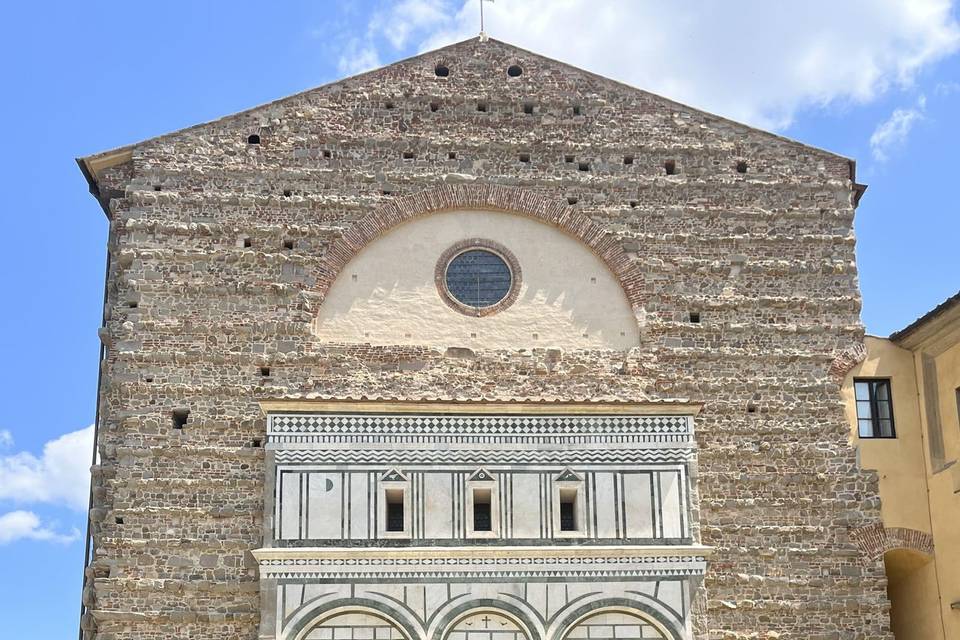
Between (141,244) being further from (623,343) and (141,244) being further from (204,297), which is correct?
(623,343)

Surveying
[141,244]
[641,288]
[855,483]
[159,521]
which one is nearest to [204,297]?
[141,244]

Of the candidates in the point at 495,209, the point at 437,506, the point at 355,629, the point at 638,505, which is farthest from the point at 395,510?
the point at 495,209

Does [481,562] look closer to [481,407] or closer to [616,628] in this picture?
[616,628]

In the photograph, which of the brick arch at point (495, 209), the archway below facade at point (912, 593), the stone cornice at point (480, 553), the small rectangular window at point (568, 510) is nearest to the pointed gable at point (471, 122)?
the brick arch at point (495, 209)

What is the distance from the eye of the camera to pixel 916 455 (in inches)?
661

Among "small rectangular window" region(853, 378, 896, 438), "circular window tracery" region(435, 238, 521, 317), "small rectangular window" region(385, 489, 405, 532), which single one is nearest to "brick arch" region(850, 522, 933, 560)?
"small rectangular window" region(853, 378, 896, 438)

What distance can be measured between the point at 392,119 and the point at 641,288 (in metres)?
4.02

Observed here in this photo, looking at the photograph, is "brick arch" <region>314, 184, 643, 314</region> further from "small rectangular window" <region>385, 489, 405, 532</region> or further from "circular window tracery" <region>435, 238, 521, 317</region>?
"small rectangular window" <region>385, 489, 405, 532</region>

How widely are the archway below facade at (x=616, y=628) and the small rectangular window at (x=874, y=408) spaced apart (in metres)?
4.04

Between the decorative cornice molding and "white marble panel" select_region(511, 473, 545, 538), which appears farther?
"white marble panel" select_region(511, 473, 545, 538)

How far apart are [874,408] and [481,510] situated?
213 inches

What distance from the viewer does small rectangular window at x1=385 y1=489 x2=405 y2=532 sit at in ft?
49.8

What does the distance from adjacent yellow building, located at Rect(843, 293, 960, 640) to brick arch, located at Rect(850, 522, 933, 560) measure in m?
0.01

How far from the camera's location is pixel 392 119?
1778cm
